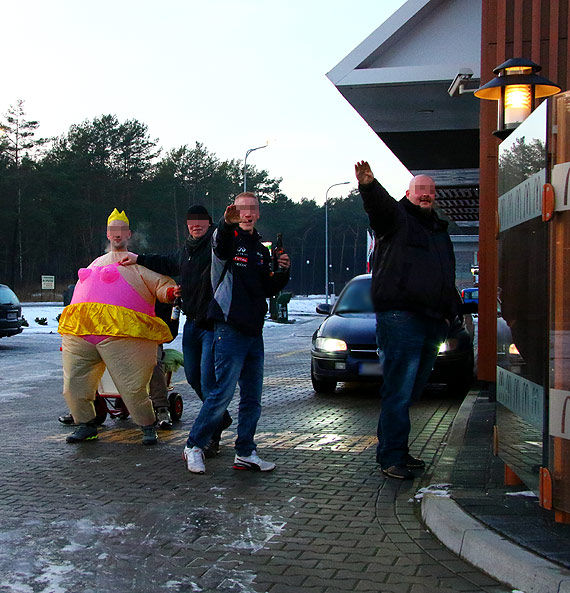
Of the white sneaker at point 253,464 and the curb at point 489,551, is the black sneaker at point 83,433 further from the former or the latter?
the curb at point 489,551

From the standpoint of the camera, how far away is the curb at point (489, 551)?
11.1 ft

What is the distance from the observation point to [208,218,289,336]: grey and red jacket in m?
5.61

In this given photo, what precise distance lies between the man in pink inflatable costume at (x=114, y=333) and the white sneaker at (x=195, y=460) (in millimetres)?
1051

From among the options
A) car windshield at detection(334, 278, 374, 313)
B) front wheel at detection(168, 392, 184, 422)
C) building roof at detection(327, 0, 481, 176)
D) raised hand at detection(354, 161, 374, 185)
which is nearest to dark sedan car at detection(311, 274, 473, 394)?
car windshield at detection(334, 278, 374, 313)

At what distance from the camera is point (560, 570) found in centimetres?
340

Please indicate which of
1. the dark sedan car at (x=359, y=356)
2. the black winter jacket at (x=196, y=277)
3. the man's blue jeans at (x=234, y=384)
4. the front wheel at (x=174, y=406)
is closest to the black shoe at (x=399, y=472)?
the man's blue jeans at (x=234, y=384)

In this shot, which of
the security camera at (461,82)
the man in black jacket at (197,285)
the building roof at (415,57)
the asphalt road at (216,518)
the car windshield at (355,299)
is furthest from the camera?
the car windshield at (355,299)

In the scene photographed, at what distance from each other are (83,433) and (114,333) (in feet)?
3.15

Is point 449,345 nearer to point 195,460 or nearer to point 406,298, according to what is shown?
point 406,298

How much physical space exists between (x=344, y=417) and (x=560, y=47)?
426cm

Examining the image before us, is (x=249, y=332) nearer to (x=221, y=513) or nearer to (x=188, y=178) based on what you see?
(x=221, y=513)

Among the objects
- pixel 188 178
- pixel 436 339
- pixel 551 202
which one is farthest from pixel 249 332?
pixel 188 178

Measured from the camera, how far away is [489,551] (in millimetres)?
3734

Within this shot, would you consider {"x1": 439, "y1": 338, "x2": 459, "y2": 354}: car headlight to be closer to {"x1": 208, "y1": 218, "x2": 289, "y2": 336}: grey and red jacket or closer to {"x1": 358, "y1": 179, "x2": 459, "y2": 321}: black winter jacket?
{"x1": 358, "y1": 179, "x2": 459, "y2": 321}: black winter jacket
